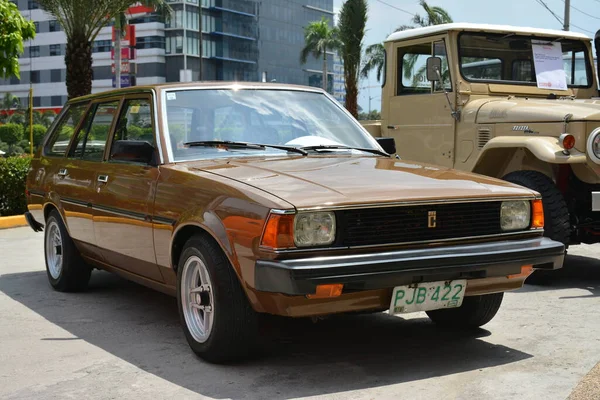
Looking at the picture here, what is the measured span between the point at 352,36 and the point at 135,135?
99.9ft

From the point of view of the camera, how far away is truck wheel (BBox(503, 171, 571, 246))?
715 centimetres

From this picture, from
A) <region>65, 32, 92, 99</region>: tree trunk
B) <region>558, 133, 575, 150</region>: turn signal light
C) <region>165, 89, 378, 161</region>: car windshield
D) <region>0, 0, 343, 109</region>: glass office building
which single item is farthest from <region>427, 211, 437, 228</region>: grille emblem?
<region>0, 0, 343, 109</region>: glass office building

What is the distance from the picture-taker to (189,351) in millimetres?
5109

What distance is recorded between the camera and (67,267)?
688cm

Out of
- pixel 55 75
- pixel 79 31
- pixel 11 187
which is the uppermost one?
pixel 55 75

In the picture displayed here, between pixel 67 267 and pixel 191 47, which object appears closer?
pixel 67 267

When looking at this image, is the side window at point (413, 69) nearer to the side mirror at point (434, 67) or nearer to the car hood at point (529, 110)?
the side mirror at point (434, 67)

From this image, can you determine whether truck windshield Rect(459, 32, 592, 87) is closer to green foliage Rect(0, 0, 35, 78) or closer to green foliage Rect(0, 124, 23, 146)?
green foliage Rect(0, 0, 35, 78)

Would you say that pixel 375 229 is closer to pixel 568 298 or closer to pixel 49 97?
pixel 568 298

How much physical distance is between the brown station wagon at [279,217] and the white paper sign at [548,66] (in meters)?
3.24

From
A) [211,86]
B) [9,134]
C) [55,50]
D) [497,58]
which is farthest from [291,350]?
[55,50]

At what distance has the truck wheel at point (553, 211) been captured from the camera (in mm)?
7148

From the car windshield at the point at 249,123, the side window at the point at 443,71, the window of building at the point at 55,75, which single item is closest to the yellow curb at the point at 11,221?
the side window at the point at 443,71

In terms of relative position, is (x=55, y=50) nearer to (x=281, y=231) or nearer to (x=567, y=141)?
(x=567, y=141)
